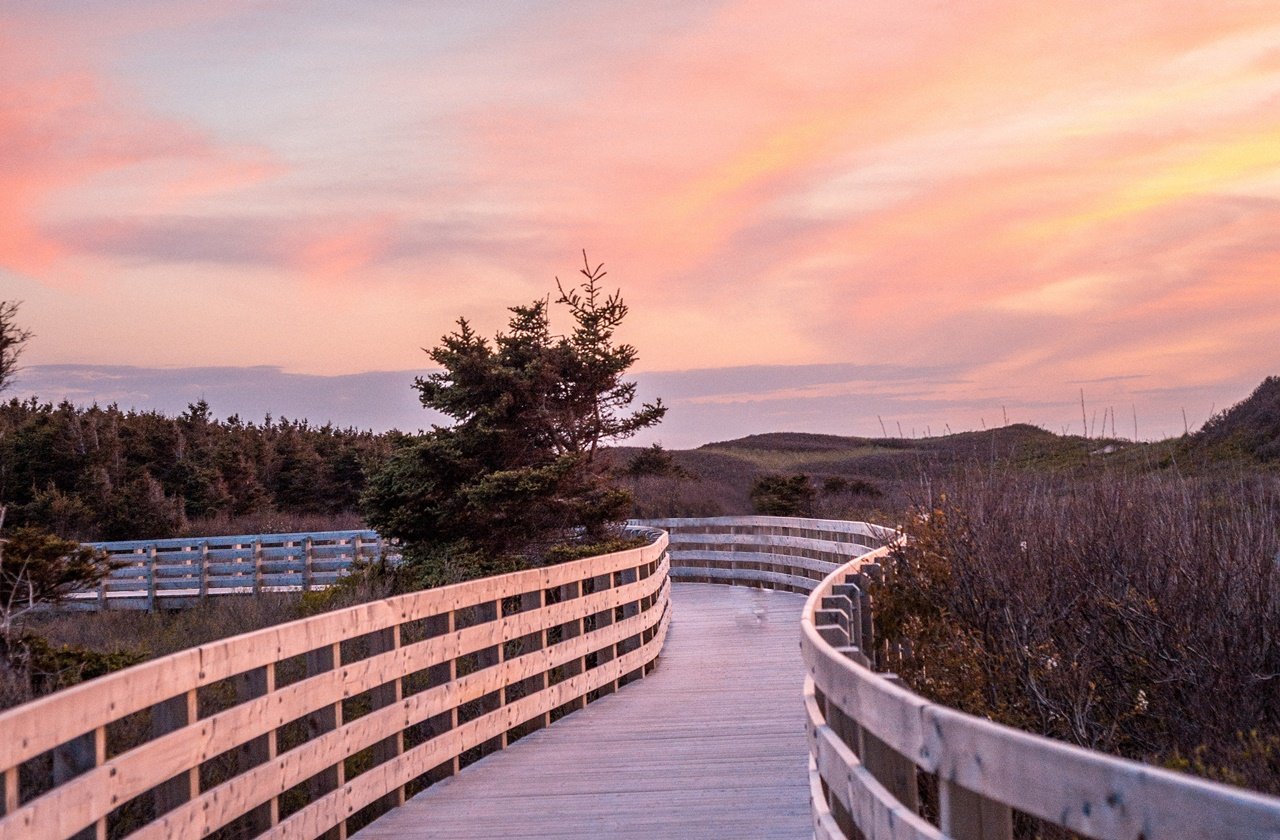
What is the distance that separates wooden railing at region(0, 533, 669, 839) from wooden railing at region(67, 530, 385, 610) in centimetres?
1636

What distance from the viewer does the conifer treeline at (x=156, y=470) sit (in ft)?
130

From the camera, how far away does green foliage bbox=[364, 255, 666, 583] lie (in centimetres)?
1877

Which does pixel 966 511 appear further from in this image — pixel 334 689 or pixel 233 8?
pixel 233 8

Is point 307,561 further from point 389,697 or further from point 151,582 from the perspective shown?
point 389,697

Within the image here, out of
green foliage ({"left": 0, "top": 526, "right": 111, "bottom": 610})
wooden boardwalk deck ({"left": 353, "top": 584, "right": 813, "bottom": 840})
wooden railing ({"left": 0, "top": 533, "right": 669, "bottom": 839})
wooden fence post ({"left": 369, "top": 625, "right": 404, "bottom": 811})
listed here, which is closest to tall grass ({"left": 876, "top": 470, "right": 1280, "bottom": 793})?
wooden boardwalk deck ({"left": 353, "top": 584, "right": 813, "bottom": 840})

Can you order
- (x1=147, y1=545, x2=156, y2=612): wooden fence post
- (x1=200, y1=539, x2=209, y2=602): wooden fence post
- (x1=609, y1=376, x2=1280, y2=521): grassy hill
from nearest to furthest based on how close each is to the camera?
(x1=609, y1=376, x2=1280, y2=521): grassy hill → (x1=200, y1=539, x2=209, y2=602): wooden fence post → (x1=147, y1=545, x2=156, y2=612): wooden fence post

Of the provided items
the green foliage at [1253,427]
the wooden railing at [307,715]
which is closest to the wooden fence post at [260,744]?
the wooden railing at [307,715]

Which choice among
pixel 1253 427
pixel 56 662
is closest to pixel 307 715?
pixel 56 662

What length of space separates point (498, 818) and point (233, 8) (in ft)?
32.4

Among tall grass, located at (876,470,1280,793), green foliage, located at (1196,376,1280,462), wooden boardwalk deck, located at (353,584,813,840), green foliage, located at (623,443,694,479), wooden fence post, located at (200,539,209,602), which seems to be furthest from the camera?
green foliage, located at (1196,376,1280,462)

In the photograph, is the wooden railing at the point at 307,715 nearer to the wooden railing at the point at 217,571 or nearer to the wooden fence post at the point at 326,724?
the wooden fence post at the point at 326,724

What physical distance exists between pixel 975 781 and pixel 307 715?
524 cm

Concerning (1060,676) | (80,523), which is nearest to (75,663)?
(1060,676)

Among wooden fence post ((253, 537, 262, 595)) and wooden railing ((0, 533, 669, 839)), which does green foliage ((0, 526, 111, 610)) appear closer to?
wooden railing ((0, 533, 669, 839))
